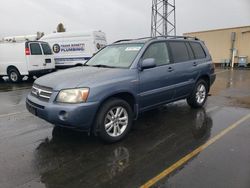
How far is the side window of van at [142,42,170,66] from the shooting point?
5.41 m

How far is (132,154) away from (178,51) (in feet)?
9.83

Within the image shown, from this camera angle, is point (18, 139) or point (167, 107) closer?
point (18, 139)

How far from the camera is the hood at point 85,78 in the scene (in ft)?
14.1

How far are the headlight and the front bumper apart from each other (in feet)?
0.26

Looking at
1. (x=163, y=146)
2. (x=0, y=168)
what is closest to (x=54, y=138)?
(x=0, y=168)

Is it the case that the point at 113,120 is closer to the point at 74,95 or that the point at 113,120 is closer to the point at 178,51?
the point at 74,95

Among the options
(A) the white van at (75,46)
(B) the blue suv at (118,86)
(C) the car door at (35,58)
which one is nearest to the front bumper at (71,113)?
(B) the blue suv at (118,86)

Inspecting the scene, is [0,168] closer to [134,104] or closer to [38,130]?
[38,130]

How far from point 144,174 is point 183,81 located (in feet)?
10.3

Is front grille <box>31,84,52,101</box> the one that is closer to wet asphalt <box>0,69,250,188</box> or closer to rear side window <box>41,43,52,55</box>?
wet asphalt <box>0,69,250,188</box>

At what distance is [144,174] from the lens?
3.55 m

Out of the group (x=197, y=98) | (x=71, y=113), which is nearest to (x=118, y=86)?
(x=71, y=113)

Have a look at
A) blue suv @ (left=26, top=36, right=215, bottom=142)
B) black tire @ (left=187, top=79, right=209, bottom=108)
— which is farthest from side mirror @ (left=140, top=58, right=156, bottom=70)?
black tire @ (left=187, top=79, right=209, bottom=108)

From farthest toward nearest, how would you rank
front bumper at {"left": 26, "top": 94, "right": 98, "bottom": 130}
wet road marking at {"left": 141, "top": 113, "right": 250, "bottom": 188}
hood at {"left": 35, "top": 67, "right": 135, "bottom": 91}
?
hood at {"left": 35, "top": 67, "right": 135, "bottom": 91}
front bumper at {"left": 26, "top": 94, "right": 98, "bottom": 130}
wet road marking at {"left": 141, "top": 113, "right": 250, "bottom": 188}
